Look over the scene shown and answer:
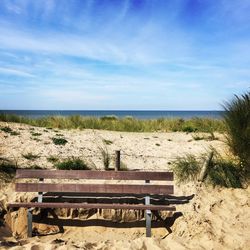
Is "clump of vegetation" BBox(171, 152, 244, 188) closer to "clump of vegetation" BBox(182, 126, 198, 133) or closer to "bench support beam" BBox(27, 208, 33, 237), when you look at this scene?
"bench support beam" BBox(27, 208, 33, 237)

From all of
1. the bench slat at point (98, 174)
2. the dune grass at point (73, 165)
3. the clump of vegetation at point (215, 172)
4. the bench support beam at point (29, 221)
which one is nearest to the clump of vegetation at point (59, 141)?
the dune grass at point (73, 165)

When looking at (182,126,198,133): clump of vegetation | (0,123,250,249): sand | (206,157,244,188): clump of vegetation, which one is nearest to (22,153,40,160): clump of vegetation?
(0,123,250,249): sand

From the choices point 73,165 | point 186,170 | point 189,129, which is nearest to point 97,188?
point 73,165

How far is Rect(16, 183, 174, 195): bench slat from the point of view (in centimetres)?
658

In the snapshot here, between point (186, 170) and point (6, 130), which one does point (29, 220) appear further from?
point (6, 130)

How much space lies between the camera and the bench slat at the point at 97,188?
21.6ft

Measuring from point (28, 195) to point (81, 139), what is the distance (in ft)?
13.6

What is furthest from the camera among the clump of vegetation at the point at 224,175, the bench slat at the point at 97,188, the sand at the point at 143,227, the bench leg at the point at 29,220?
the clump of vegetation at the point at 224,175

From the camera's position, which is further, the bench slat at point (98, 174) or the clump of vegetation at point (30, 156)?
the clump of vegetation at point (30, 156)

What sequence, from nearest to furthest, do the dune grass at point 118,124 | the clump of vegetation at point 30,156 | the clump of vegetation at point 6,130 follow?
1. the clump of vegetation at point 30,156
2. the clump of vegetation at point 6,130
3. the dune grass at point 118,124

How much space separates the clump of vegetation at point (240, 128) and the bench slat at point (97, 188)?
217cm

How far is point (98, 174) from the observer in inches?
264

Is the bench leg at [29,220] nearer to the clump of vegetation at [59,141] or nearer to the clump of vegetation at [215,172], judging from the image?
the clump of vegetation at [215,172]

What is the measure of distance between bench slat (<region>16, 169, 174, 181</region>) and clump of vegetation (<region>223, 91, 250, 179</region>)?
2.08 metres
